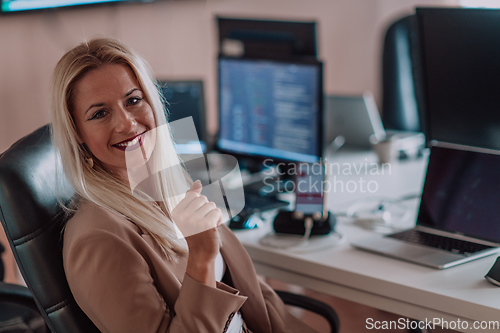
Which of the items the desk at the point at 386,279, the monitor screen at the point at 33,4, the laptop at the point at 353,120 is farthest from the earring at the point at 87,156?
the laptop at the point at 353,120

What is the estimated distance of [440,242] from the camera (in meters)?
1.33

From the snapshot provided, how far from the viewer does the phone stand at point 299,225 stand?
4.69 feet

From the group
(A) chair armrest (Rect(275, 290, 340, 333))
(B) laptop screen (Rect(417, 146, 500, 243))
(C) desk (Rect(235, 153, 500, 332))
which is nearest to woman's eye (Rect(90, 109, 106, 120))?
(C) desk (Rect(235, 153, 500, 332))

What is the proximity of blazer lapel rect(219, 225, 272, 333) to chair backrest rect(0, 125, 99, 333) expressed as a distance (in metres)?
0.36

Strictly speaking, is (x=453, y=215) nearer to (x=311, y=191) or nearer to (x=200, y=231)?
(x=311, y=191)

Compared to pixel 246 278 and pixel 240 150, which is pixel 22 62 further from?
pixel 246 278

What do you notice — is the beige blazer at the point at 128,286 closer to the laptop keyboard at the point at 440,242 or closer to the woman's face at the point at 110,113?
the woman's face at the point at 110,113

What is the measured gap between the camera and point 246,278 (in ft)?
4.06

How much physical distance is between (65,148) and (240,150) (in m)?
0.98

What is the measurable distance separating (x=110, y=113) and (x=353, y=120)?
1469 millimetres

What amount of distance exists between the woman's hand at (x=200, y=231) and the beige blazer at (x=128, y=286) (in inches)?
1.0

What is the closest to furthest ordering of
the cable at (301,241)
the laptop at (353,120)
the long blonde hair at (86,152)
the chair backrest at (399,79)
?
1. the long blonde hair at (86,152)
2. the cable at (301,241)
3. the laptop at (353,120)
4. the chair backrest at (399,79)

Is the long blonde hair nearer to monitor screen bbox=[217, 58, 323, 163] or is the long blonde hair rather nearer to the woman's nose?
the woman's nose

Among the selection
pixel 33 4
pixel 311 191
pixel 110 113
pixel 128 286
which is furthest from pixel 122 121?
pixel 33 4
